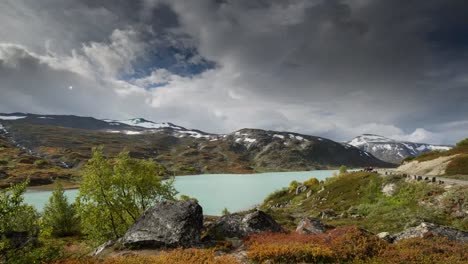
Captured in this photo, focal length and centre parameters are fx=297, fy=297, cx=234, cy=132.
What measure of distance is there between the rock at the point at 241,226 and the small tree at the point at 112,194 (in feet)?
41.3

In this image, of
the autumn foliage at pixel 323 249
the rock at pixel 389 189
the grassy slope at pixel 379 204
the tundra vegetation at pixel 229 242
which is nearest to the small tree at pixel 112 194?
the tundra vegetation at pixel 229 242

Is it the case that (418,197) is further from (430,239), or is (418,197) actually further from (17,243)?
(17,243)

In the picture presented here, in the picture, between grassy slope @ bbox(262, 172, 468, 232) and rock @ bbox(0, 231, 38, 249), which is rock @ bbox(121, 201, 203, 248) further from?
grassy slope @ bbox(262, 172, 468, 232)

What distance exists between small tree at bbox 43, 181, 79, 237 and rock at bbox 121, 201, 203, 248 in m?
40.4

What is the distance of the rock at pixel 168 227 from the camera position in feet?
71.2

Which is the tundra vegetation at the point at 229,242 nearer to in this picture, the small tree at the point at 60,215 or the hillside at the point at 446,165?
the small tree at the point at 60,215

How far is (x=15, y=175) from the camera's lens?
17862cm

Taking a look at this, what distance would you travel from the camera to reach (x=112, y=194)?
31906 millimetres

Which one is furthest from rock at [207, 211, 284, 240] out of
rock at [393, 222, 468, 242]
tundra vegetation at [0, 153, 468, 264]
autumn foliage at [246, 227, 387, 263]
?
rock at [393, 222, 468, 242]

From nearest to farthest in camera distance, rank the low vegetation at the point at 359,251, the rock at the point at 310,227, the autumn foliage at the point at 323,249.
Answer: the low vegetation at the point at 359,251
the autumn foliage at the point at 323,249
the rock at the point at 310,227

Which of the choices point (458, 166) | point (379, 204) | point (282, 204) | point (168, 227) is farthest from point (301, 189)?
point (168, 227)

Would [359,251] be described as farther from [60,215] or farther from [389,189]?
[60,215]

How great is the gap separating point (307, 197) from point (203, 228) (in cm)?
6835

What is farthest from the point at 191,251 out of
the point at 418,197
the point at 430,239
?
the point at 418,197
